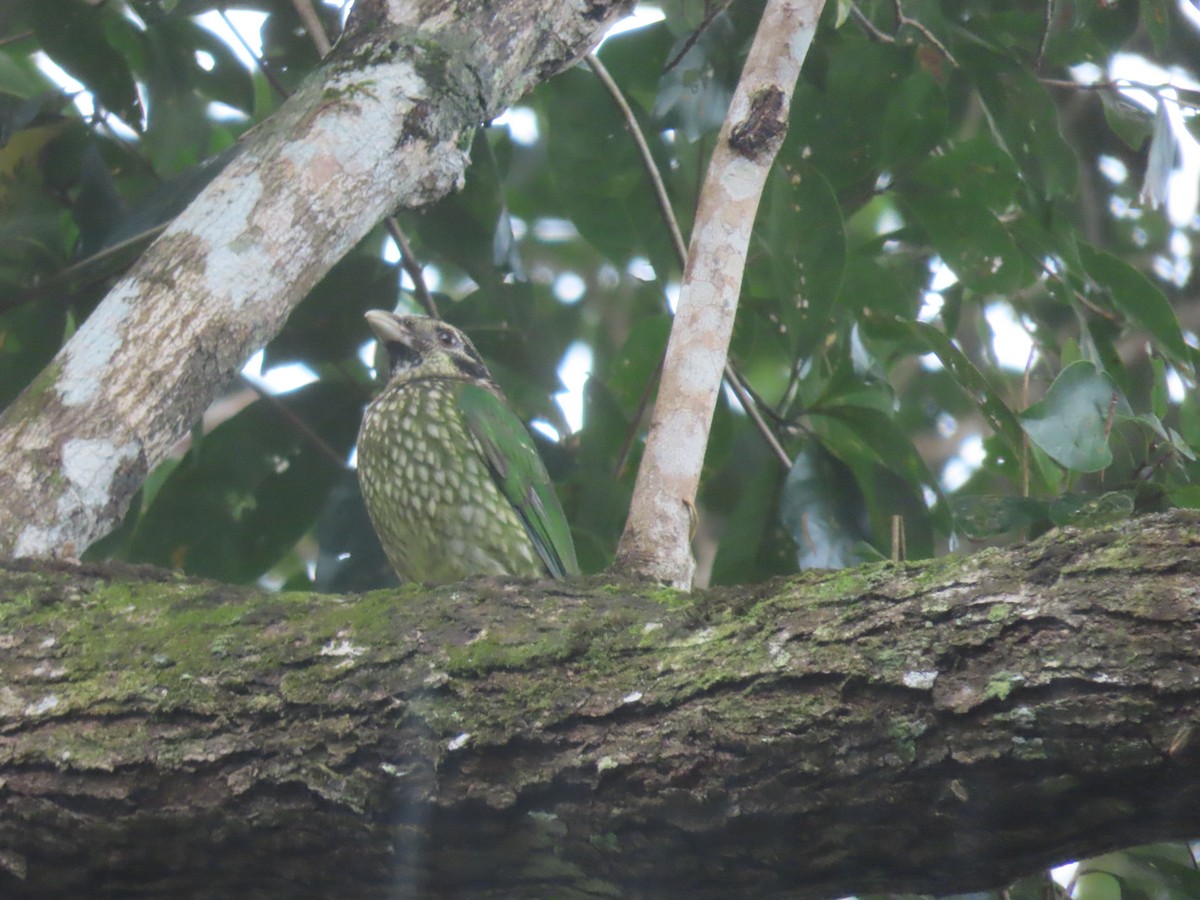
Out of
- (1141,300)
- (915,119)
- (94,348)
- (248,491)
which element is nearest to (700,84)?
(915,119)

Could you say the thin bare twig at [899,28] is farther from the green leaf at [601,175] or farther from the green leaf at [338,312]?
the green leaf at [338,312]

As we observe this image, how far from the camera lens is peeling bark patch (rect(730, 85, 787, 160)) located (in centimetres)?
312

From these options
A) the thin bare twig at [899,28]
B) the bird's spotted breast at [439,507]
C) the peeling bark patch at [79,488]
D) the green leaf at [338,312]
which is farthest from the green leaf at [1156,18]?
the peeling bark patch at [79,488]

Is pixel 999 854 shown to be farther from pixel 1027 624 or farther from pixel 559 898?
pixel 559 898

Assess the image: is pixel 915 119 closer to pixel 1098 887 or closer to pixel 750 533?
pixel 750 533

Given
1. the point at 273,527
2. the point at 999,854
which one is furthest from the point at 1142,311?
the point at 273,527

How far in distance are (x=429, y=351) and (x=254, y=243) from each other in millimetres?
2115

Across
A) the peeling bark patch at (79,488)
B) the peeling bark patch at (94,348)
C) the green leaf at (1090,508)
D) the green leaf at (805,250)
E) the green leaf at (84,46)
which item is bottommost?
the peeling bark patch at (79,488)

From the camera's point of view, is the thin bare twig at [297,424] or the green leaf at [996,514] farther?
the thin bare twig at [297,424]

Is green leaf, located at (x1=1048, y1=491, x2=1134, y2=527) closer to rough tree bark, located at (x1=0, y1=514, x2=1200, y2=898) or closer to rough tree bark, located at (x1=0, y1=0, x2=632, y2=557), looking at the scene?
rough tree bark, located at (x1=0, y1=514, x2=1200, y2=898)

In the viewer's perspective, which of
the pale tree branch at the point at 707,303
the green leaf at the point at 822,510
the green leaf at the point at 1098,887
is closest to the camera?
the pale tree branch at the point at 707,303

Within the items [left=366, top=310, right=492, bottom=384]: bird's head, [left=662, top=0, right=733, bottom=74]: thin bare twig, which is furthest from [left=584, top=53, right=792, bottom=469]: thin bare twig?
[left=366, top=310, right=492, bottom=384]: bird's head

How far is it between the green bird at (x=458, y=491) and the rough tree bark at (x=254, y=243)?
1.30m

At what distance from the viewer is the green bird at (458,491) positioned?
4199mm
